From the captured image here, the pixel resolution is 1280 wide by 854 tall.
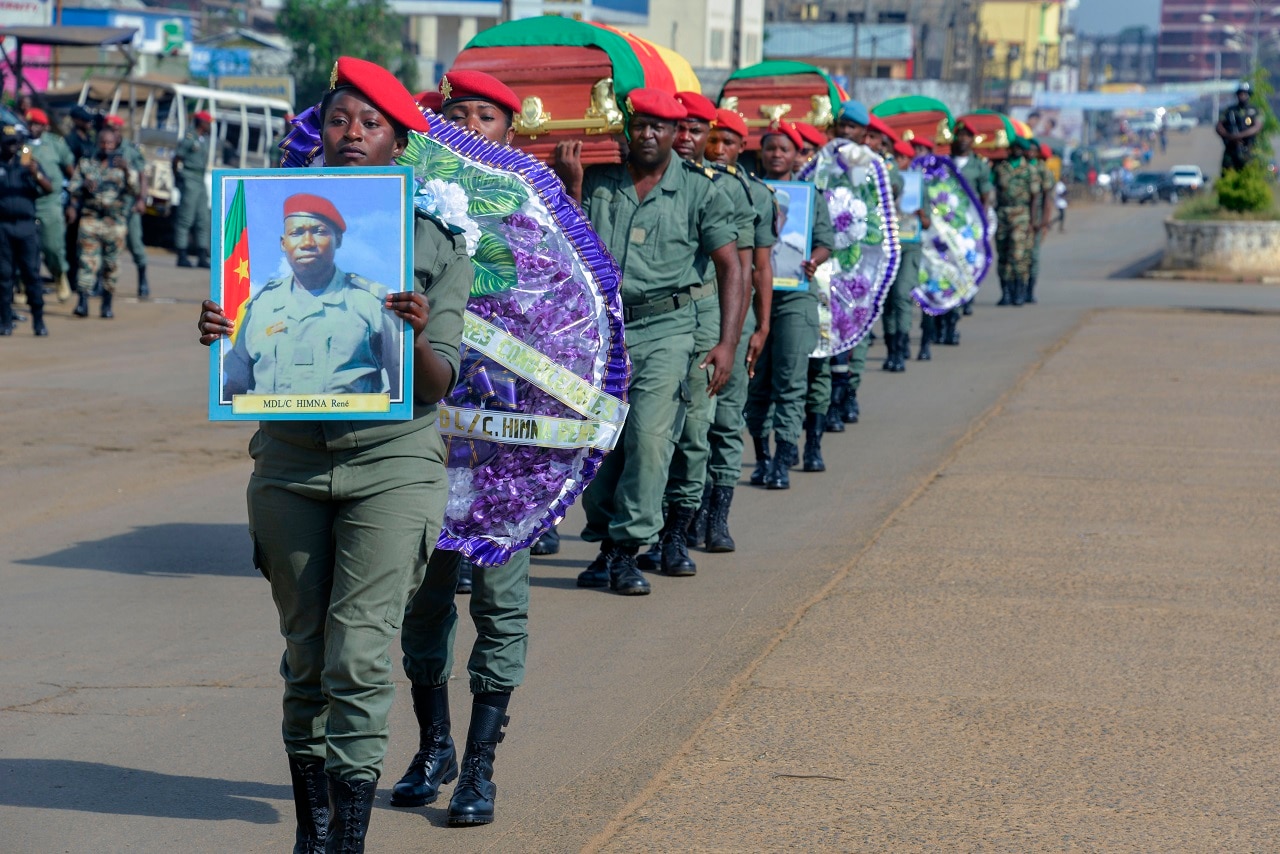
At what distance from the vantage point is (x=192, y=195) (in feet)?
84.9

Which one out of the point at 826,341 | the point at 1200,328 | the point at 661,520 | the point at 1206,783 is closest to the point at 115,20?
the point at 1200,328

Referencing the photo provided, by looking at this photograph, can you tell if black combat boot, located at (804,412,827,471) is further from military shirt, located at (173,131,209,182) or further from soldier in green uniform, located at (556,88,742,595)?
military shirt, located at (173,131,209,182)

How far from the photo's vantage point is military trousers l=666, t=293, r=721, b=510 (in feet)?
25.4

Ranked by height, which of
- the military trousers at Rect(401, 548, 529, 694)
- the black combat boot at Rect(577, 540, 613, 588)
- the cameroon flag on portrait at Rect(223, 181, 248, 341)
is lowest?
the black combat boot at Rect(577, 540, 613, 588)

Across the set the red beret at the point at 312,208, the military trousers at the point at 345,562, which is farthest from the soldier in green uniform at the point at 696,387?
the red beret at the point at 312,208

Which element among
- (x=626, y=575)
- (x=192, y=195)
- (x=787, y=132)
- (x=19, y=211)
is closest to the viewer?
(x=626, y=575)

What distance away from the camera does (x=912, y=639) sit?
6660mm

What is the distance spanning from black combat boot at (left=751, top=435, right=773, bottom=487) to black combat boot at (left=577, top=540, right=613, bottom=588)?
106 inches

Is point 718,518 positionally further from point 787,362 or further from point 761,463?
point 761,463

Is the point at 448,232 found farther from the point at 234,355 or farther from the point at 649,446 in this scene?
the point at 649,446

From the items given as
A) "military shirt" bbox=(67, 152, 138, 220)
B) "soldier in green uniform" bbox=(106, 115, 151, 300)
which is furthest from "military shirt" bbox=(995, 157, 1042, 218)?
"military shirt" bbox=(67, 152, 138, 220)

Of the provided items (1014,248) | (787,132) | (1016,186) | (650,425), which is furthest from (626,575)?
(1014,248)

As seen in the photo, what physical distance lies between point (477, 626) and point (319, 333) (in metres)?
1.23

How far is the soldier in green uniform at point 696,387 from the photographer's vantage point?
25.3 feet
